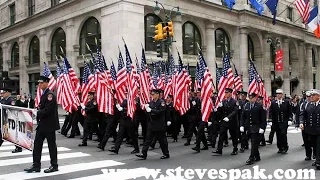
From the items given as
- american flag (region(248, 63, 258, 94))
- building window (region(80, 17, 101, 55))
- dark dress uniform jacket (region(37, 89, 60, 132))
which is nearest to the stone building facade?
building window (region(80, 17, 101, 55))

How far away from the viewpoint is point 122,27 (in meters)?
25.7

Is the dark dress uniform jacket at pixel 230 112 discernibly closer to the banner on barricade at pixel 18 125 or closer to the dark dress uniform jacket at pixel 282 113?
the dark dress uniform jacket at pixel 282 113

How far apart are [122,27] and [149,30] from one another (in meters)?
3.71

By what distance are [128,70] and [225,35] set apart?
82.7 feet

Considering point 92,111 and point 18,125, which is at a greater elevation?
point 92,111

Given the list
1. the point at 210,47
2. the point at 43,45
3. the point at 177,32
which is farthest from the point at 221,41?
the point at 43,45

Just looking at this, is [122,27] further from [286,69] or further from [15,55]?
[286,69]

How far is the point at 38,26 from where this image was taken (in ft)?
117

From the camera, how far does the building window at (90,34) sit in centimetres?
2936

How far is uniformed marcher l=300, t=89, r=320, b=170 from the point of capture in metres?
8.90

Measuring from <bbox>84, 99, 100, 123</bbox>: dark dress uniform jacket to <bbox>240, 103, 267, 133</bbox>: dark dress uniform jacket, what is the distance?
5264mm

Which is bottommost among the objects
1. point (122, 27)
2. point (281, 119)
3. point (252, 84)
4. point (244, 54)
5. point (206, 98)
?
point (281, 119)

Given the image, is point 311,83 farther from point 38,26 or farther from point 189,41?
point 38,26

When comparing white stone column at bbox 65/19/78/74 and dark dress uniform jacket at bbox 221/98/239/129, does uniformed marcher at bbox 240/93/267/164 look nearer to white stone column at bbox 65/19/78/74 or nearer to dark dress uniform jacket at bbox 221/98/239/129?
dark dress uniform jacket at bbox 221/98/239/129
